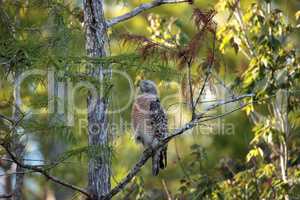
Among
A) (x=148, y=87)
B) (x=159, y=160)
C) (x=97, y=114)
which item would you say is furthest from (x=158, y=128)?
(x=97, y=114)

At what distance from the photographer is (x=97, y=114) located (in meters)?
4.77

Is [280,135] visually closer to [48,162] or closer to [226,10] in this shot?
[226,10]

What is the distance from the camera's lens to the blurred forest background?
4145mm

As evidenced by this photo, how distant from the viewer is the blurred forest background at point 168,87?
4.14m

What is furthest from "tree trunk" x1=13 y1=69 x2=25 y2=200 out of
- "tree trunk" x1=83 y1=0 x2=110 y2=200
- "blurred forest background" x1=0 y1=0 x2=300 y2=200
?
"tree trunk" x1=83 y1=0 x2=110 y2=200

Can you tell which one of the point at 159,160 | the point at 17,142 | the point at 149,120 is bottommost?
the point at 159,160

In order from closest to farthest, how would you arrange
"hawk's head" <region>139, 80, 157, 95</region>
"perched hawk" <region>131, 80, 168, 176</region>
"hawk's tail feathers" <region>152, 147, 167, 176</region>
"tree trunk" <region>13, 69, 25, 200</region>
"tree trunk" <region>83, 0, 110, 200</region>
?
"tree trunk" <region>13, 69, 25, 200</region>, "tree trunk" <region>83, 0, 110, 200</region>, "hawk's tail feathers" <region>152, 147, 167, 176</region>, "perched hawk" <region>131, 80, 168, 176</region>, "hawk's head" <region>139, 80, 157, 95</region>

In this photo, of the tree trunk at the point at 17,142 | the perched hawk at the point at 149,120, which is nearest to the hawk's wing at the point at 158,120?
the perched hawk at the point at 149,120

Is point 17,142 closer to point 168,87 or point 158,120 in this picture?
point 158,120

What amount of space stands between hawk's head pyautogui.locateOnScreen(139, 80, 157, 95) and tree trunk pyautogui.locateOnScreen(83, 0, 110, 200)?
105 centimetres

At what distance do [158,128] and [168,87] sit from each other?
66cm

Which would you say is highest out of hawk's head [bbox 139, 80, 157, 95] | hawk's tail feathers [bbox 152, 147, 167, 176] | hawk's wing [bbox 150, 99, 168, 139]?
hawk's head [bbox 139, 80, 157, 95]

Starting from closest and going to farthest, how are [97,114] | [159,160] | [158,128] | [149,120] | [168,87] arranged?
→ 1. [97,114]
2. [159,160]
3. [158,128]
4. [149,120]
5. [168,87]

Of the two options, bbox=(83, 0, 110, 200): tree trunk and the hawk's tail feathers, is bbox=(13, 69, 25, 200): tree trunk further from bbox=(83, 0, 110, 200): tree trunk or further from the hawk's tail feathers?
the hawk's tail feathers
